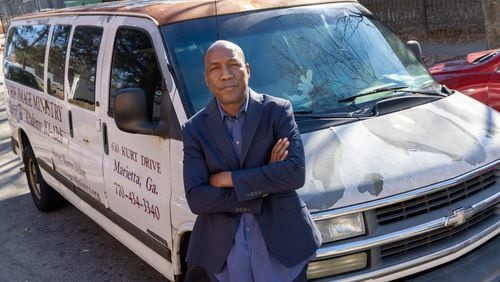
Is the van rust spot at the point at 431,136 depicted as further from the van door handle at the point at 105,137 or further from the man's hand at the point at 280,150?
the van door handle at the point at 105,137

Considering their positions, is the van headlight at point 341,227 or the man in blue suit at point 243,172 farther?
the van headlight at point 341,227

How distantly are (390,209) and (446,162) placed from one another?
435mm

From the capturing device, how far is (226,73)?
262 centimetres

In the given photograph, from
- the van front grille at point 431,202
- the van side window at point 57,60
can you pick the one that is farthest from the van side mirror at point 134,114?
the van side window at point 57,60

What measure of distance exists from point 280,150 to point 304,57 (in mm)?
1410

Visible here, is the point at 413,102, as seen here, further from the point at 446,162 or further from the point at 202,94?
the point at 202,94

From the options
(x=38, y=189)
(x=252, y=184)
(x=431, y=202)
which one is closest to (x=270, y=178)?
(x=252, y=184)

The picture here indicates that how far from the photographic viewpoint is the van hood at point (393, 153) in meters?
2.95

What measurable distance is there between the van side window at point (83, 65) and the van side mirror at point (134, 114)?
1.14m

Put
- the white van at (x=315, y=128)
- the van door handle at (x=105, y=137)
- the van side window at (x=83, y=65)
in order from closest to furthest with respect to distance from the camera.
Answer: the white van at (x=315, y=128) → the van door handle at (x=105, y=137) → the van side window at (x=83, y=65)

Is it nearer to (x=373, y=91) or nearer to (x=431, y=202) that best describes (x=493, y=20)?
(x=373, y=91)

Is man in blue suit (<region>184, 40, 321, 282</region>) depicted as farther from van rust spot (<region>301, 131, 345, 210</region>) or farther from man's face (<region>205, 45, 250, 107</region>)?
van rust spot (<region>301, 131, 345, 210</region>)

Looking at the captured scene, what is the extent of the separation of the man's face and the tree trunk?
8.20m

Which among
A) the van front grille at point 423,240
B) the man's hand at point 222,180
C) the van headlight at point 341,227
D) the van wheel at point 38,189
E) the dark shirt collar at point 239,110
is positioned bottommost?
the van wheel at point 38,189
